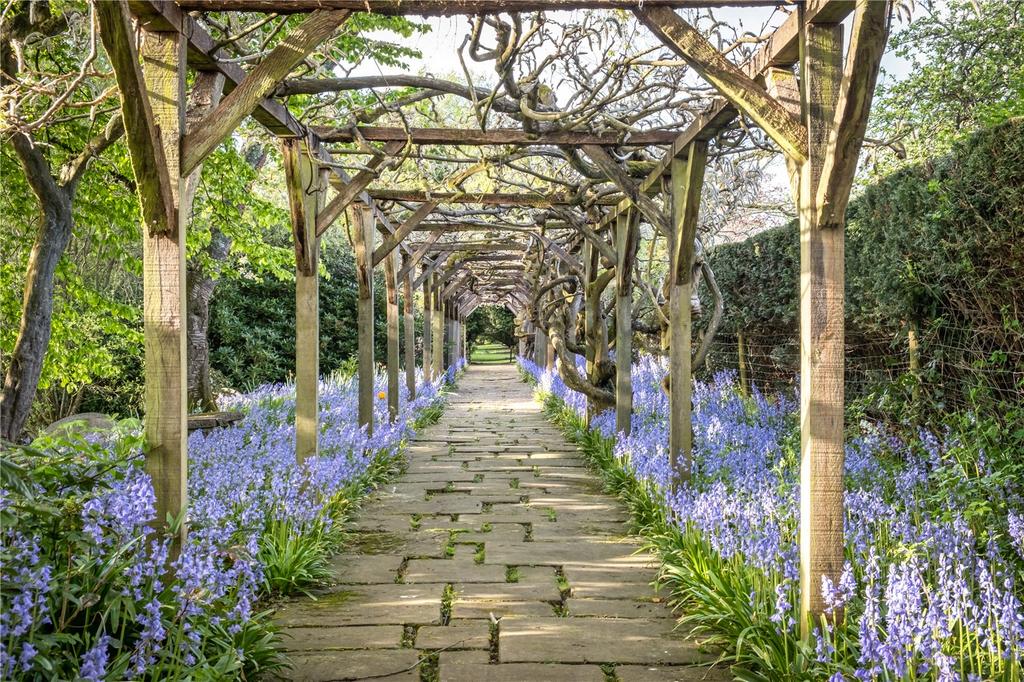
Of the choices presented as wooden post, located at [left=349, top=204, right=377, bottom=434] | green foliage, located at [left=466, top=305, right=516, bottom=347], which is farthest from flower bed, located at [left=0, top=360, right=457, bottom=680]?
green foliage, located at [left=466, top=305, right=516, bottom=347]

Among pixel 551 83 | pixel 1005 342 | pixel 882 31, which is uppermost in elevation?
pixel 551 83

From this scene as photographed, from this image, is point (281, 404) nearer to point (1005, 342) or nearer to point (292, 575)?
point (292, 575)

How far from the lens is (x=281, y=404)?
33.8ft

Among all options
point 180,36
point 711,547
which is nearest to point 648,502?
point 711,547

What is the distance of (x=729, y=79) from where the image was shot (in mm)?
3137

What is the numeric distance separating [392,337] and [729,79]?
7711 millimetres

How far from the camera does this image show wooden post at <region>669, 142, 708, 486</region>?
5266mm

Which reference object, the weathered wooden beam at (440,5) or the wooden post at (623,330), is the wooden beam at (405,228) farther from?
the weathered wooden beam at (440,5)

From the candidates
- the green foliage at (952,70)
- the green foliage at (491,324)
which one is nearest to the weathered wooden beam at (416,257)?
the green foliage at (952,70)

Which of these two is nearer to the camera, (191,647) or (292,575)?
(191,647)

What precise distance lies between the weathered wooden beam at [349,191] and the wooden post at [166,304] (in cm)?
232

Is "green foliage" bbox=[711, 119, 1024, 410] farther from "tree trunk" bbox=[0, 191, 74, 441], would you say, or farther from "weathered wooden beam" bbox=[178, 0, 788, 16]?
"tree trunk" bbox=[0, 191, 74, 441]

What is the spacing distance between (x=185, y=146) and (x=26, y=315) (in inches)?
117

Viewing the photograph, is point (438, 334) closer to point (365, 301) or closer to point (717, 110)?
point (365, 301)
